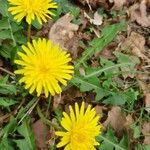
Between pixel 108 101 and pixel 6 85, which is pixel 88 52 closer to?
pixel 108 101

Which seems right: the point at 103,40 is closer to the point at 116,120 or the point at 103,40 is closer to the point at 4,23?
the point at 116,120

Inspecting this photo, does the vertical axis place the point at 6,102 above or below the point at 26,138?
above

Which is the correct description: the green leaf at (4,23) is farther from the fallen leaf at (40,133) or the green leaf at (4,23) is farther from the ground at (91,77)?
the fallen leaf at (40,133)

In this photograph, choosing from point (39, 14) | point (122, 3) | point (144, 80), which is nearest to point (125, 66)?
point (144, 80)

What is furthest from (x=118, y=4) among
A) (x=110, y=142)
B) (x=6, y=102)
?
(x=6, y=102)

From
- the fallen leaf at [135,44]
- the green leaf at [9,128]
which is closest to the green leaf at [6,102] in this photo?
the green leaf at [9,128]
